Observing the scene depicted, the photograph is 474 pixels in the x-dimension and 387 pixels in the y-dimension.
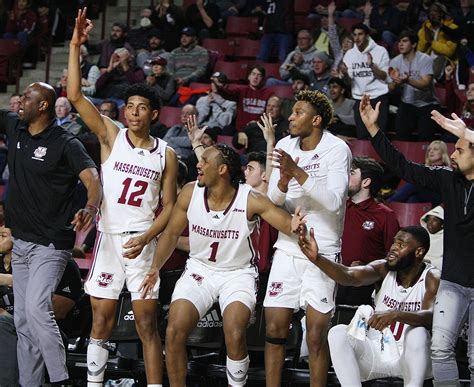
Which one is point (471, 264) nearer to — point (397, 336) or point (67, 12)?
point (397, 336)

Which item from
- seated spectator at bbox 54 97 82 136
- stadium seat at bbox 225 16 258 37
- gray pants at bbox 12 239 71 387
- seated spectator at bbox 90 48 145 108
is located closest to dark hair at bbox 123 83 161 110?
gray pants at bbox 12 239 71 387

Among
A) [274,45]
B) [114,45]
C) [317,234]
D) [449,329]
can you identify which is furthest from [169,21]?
[449,329]

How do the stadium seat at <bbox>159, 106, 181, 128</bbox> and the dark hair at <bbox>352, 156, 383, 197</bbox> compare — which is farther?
the stadium seat at <bbox>159, 106, 181, 128</bbox>

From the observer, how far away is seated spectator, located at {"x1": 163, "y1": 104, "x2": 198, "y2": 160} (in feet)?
37.1

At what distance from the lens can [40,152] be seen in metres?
7.05

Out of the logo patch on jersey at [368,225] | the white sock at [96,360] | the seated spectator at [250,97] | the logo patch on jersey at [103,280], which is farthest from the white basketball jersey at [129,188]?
the seated spectator at [250,97]

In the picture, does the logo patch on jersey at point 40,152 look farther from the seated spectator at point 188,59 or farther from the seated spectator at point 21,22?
the seated spectator at point 21,22

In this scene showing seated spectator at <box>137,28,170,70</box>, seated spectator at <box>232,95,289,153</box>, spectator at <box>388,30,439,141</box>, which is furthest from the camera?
seated spectator at <box>137,28,170,70</box>

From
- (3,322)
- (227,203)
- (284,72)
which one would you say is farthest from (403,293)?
(284,72)

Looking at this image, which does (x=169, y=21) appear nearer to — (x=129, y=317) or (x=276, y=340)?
(x=129, y=317)

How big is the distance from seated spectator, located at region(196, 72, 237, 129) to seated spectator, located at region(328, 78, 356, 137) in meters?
1.31

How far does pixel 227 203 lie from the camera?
702cm

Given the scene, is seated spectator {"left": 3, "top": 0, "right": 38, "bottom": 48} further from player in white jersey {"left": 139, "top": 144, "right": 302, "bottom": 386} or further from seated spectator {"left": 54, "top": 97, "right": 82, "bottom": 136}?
player in white jersey {"left": 139, "top": 144, "right": 302, "bottom": 386}

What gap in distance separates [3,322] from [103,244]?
3.12 feet
